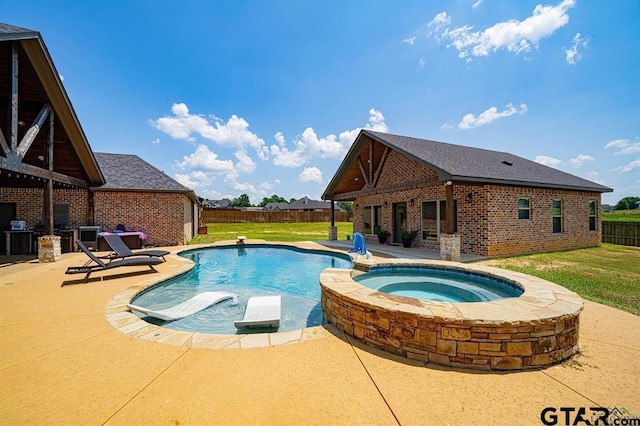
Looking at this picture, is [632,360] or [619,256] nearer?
[632,360]

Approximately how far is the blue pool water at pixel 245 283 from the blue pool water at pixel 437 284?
1.61 meters

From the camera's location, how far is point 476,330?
8.77ft

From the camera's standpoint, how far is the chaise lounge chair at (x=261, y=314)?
4.32m

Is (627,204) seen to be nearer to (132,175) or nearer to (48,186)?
(132,175)

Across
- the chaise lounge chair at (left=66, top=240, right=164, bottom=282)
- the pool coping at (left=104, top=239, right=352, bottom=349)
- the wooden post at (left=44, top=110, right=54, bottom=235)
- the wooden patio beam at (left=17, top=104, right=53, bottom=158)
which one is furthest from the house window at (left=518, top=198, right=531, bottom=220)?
the wooden post at (left=44, top=110, right=54, bottom=235)

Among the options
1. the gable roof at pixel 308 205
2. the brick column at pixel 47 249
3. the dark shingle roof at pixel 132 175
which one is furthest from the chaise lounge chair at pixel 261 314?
the gable roof at pixel 308 205

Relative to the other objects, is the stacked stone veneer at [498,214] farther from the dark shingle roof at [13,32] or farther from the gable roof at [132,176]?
the dark shingle roof at [13,32]

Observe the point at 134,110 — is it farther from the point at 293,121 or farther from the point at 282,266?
the point at 282,266

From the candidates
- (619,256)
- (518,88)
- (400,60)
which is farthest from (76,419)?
(518,88)

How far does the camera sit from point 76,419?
6.49 ft

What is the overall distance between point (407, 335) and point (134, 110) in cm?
1761

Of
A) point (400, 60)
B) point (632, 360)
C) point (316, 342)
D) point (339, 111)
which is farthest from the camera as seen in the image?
point (339, 111)

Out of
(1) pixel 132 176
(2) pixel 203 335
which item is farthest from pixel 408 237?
(1) pixel 132 176

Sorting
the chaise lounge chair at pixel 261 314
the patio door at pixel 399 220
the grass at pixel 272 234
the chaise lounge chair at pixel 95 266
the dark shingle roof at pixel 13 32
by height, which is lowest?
the chaise lounge chair at pixel 261 314
